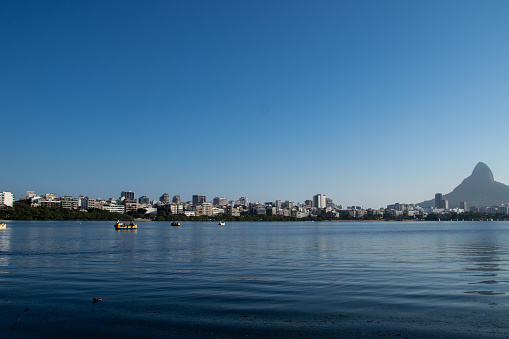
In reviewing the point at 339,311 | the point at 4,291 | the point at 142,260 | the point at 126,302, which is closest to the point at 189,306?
the point at 126,302

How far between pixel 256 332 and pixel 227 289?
821 centimetres

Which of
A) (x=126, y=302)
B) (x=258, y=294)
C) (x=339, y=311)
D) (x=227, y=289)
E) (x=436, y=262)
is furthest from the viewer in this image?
(x=436, y=262)

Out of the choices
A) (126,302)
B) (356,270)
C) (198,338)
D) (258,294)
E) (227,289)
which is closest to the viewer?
(198,338)

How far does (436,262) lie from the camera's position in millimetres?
34344

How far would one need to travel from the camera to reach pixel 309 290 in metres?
21.0

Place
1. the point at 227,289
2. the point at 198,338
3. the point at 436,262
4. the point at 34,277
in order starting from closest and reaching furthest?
the point at 198,338
the point at 227,289
the point at 34,277
the point at 436,262

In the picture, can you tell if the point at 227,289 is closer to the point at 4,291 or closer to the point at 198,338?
the point at 198,338

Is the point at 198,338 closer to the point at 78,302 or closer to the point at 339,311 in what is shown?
the point at 339,311

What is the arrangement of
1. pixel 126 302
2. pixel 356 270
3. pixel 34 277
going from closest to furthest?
1. pixel 126 302
2. pixel 34 277
3. pixel 356 270

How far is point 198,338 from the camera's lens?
1277cm

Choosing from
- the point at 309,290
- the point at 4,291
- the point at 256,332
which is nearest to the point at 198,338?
the point at 256,332

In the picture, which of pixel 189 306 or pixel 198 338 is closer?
pixel 198 338

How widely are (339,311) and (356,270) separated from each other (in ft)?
43.4

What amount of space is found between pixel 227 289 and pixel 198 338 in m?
8.68
